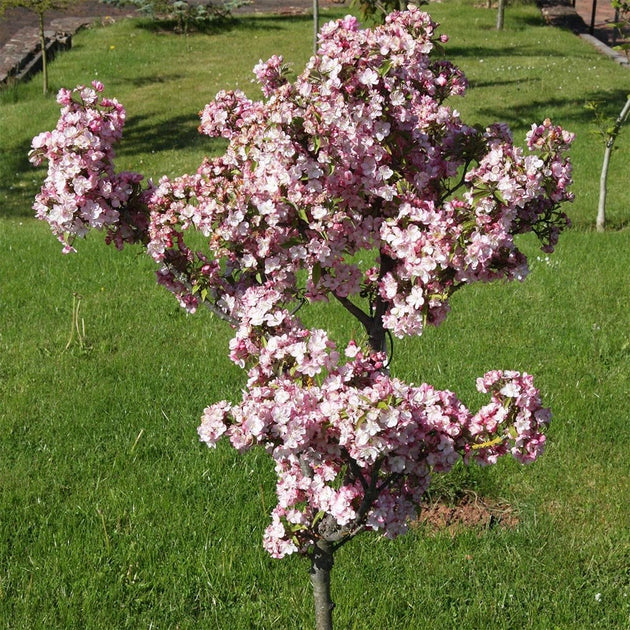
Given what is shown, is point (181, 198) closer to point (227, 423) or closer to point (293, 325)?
point (293, 325)

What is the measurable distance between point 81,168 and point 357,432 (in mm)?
1472

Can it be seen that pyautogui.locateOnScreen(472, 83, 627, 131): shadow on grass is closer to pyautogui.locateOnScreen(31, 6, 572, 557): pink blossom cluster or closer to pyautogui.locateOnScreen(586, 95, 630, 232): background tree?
pyautogui.locateOnScreen(586, 95, 630, 232): background tree

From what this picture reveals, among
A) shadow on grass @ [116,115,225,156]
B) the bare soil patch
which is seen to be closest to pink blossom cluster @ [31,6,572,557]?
the bare soil patch

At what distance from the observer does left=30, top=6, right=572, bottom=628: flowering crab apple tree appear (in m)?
2.72

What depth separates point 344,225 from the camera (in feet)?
10.0

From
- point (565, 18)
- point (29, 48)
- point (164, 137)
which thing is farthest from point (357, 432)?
point (565, 18)

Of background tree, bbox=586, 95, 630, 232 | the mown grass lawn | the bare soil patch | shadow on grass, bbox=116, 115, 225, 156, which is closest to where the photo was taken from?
the mown grass lawn

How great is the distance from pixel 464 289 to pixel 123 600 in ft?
15.8

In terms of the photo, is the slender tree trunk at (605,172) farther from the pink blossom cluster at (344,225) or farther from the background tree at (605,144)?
the pink blossom cluster at (344,225)

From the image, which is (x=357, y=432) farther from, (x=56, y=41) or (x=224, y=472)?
(x=56, y=41)

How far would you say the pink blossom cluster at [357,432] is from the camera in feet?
8.11

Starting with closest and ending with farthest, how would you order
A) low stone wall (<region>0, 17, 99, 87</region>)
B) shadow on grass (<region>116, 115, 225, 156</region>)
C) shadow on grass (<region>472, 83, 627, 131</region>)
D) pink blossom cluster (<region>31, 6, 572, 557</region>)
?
pink blossom cluster (<region>31, 6, 572, 557</region>) < shadow on grass (<region>472, 83, 627, 131</region>) < shadow on grass (<region>116, 115, 225, 156</region>) < low stone wall (<region>0, 17, 99, 87</region>)

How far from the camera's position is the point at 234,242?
3.07m

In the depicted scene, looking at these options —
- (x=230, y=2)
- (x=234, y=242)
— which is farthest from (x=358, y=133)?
(x=230, y=2)
